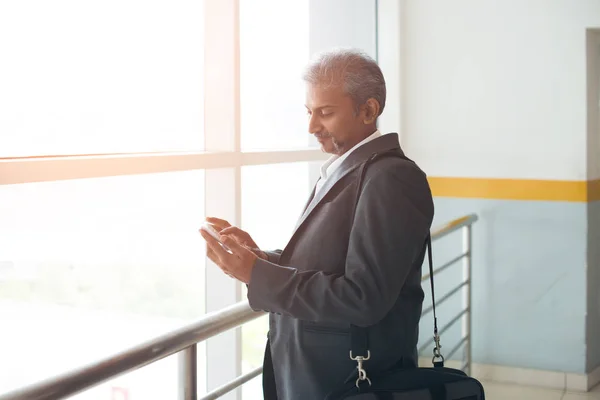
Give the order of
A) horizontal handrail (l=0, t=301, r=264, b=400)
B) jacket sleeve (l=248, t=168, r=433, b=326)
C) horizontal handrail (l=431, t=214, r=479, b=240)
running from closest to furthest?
horizontal handrail (l=0, t=301, r=264, b=400), jacket sleeve (l=248, t=168, r=433, b=326), horizontal handrail (l=431, t=214, r=479, b=240)

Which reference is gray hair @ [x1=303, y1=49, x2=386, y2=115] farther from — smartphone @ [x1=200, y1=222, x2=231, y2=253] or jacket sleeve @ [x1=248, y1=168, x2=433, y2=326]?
smartphone @ [x1=200, y1=222, x2=231, y2=253]

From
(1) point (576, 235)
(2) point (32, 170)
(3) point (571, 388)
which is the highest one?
(2) point (32, 170)

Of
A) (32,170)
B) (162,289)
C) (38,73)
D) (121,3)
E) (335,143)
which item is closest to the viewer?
(335,143)

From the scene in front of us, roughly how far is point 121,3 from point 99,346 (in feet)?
5.03

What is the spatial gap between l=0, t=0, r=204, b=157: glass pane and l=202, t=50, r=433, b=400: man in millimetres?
1063

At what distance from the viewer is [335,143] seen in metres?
1.39

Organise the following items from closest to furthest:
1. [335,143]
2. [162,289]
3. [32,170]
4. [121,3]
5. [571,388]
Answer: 1. [335,143]
2. [32,170]
3. [121,3]
4. [571,388]
5. [162,289]

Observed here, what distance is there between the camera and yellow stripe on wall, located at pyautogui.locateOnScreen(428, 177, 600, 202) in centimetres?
355

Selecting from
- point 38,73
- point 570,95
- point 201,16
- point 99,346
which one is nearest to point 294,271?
point 38,73

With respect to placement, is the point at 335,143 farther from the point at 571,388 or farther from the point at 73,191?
the point at 571,388

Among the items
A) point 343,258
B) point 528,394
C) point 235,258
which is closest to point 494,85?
point 528,394

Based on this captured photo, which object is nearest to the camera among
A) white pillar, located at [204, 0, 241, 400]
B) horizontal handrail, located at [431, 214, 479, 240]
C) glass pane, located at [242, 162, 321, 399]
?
white pillar, located at [204, 0, 241, 400]

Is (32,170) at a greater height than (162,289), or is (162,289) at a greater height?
(32,170)

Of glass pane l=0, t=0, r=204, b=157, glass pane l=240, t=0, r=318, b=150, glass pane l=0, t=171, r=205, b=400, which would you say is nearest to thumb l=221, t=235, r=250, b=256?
glass pane l=0, t=0, r=204, b=157
